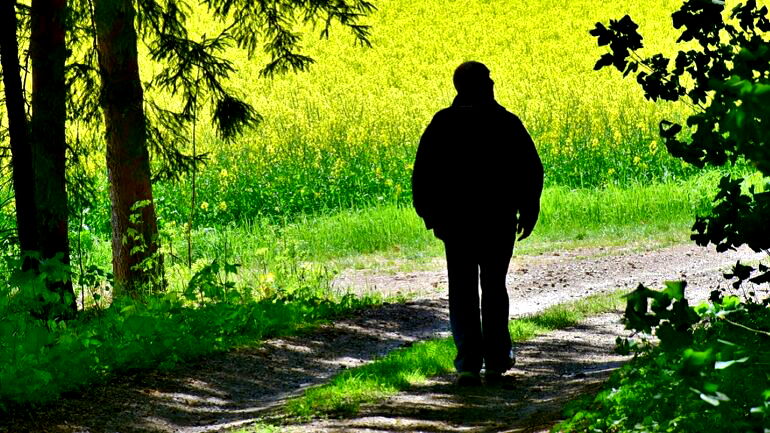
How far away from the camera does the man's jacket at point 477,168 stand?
732cm

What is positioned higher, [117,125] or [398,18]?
[398,18]

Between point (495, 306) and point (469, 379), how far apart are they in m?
0.49

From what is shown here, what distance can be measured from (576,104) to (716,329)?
18185 mm

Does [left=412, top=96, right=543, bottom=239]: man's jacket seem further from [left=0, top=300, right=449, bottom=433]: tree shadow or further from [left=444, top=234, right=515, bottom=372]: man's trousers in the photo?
[left=0, top=300, right=449, bottom=433]: tree shadow

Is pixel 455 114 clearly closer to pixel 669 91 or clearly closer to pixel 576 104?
pixel 669 91

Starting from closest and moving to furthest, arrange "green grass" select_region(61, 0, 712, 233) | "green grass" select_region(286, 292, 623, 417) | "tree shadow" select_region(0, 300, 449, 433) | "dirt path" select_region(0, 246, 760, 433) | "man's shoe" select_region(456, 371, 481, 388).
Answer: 1. "dirt path" select_region(0, 246, 760, 433)
2. "green grass" select_region(286, 292, 623, 417)
3. "tree shadow" select_region(0, 300, 449, 433)
4. "man's shoe" select_region(456, 371, 481, 388)
5. "green grass" select_region(61, 0, 712, 233)

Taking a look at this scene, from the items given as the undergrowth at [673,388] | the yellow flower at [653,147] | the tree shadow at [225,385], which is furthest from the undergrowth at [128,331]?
the yellow flower at [653,147]

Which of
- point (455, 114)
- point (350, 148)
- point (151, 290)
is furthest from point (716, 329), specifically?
point (350, 148)

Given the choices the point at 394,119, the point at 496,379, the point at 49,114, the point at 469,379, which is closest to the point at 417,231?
the point at 394,119

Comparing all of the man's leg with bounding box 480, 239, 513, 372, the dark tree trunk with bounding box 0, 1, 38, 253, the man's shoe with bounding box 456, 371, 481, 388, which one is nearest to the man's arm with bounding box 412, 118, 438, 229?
the man's leg with bounding box 480, 239, 513, 372

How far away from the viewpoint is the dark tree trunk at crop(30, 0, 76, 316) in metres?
10.7

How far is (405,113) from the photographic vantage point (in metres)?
24.9

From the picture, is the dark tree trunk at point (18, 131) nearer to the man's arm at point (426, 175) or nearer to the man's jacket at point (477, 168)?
the man's arm at point (426, 175)

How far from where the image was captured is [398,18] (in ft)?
131
